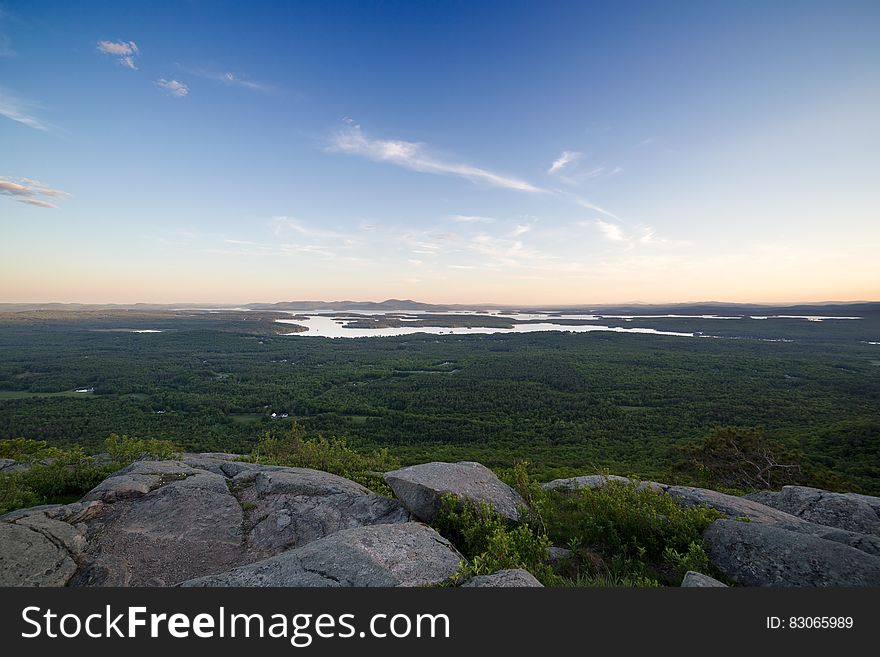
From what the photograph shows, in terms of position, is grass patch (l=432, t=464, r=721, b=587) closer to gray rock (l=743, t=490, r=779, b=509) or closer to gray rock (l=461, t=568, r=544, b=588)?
gray rock (l=461, t=568, r=544, b=588)

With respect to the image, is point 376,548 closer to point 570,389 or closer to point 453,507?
point 453,507

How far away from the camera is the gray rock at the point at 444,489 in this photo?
25.7 feet

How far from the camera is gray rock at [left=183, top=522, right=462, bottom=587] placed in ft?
16.4

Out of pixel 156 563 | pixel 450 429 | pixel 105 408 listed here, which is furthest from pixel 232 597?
pixel 105 408

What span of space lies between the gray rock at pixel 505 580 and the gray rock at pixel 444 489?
9.44 feet

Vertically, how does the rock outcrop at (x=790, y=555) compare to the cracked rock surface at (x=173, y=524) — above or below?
above

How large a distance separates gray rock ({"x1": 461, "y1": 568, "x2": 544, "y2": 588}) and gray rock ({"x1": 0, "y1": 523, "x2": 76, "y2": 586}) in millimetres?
6757

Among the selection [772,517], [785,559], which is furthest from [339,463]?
[772,517]

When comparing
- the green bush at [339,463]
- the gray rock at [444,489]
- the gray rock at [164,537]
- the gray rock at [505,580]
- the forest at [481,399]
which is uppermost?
the gray rock at [505,580]

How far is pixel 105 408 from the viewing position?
2046 inches

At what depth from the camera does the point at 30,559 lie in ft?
18.8

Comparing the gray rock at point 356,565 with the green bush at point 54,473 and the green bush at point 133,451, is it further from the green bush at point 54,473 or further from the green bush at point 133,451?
the green bush at point 133,451

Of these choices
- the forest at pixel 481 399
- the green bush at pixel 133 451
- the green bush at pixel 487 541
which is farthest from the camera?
the forest at pixel 481 399

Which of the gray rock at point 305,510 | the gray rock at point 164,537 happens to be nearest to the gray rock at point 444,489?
the gray rock at point 305,510
